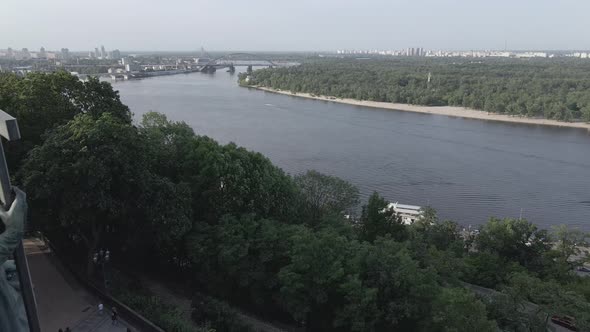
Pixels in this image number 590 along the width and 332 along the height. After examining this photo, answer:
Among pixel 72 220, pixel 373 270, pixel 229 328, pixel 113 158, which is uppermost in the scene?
pixel 113 158

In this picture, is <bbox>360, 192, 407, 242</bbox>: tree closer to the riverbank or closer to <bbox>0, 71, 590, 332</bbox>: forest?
<bbox>0, 71, 590, 332</bbox>: forest

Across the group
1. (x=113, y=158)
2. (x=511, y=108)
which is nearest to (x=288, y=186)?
(x=113, y=158)

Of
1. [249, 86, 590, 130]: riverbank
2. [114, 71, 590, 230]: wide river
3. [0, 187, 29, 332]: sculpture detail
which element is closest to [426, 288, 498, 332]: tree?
[0, 187, 29, 332]: sculpture detail

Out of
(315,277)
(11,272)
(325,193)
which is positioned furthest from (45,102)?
(325,193)

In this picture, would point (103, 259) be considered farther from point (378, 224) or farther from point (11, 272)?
point (378, 224)

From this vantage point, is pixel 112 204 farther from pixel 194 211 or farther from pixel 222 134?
pixel 222 134
